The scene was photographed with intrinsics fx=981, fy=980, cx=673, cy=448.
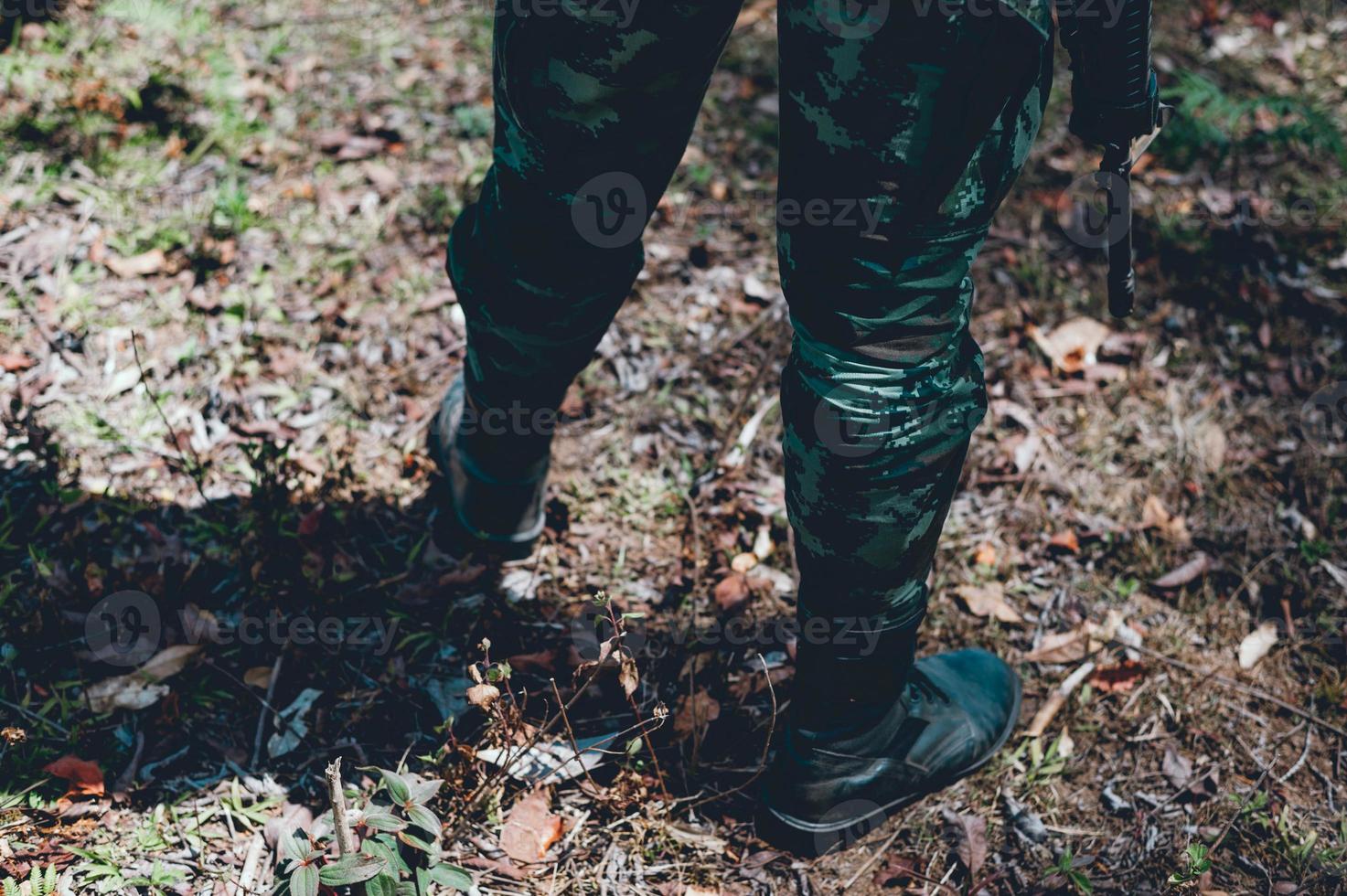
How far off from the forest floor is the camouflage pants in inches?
17.4

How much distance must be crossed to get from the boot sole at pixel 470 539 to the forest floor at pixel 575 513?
0.22 ft

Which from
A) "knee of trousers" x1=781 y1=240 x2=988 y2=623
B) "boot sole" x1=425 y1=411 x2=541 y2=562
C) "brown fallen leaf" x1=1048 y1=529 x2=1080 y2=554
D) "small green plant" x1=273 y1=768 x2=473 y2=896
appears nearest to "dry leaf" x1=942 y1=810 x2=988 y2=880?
"knee of trousers" x1=781 y1=240 x2=988 y2=623

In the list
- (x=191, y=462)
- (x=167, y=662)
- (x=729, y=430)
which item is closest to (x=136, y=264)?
(x=191, y=462)

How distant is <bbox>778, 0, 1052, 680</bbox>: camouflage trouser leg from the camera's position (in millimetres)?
1359

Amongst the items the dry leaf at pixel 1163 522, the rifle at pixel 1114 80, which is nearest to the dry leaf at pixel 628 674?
the rifle at pixel 1114 80

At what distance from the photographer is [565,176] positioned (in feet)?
5.70

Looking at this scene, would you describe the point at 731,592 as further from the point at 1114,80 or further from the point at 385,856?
the point at 1114,80

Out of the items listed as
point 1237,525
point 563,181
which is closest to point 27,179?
point 563,181

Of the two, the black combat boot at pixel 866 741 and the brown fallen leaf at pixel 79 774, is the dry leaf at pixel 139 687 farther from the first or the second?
the black combat boot at pixel 866 741

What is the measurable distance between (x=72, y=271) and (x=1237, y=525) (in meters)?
3.60

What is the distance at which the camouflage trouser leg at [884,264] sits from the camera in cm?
136

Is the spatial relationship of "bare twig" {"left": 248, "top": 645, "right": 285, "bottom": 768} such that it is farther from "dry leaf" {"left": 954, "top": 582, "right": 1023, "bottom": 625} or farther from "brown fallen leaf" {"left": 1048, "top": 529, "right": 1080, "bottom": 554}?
"brown fallen leaf" {"left": 1048, "top": 529, "right": 1080, "bottom": 554}

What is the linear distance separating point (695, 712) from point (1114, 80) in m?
1.50

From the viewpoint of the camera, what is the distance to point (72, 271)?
10.1ft
